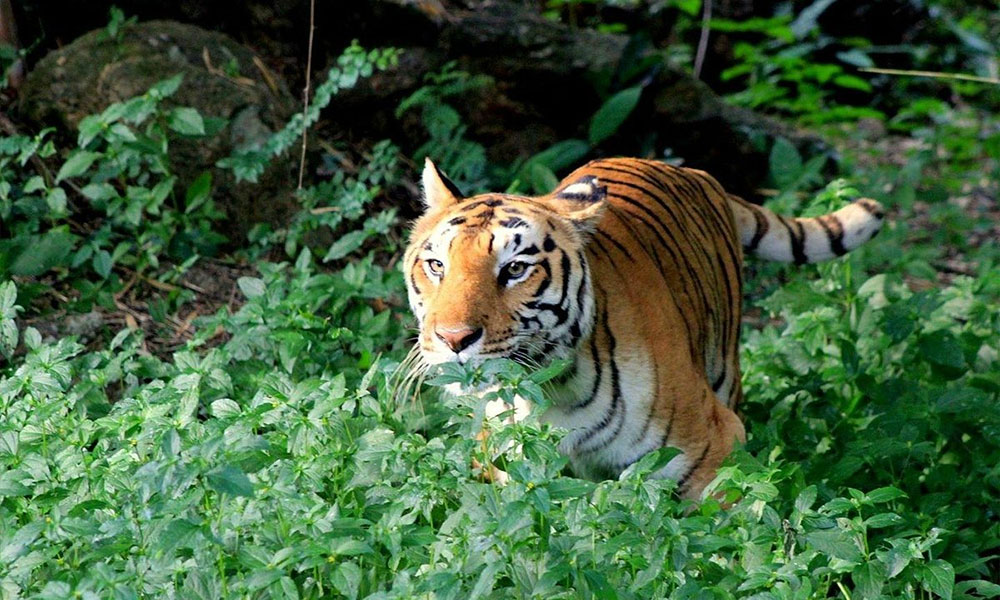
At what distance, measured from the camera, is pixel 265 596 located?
9.39 ft

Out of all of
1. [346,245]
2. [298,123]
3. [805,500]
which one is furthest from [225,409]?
[298,123]

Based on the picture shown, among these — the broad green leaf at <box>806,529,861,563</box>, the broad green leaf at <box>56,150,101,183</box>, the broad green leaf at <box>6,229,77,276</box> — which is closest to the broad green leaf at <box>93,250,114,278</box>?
the broad green leaf at <box>6,229,77,276</box>

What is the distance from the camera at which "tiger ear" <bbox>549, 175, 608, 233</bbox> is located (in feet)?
12.7

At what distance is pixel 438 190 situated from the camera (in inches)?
162

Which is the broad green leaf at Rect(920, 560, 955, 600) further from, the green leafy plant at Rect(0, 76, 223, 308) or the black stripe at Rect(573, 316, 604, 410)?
the green leafy plant at Rect(0, 76, 223, 308)

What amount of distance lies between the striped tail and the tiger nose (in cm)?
185

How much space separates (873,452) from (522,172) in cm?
304

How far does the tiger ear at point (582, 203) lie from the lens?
12.7 feet

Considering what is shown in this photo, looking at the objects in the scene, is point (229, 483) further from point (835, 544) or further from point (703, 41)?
point (703, 41)

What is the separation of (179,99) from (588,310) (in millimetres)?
2734

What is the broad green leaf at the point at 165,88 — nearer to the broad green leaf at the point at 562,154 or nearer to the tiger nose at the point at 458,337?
the broad green leaf at the point at 562,154

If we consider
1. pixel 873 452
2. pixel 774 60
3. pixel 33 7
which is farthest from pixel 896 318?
pixel 774 60

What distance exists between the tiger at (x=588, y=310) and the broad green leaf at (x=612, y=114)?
8.91 feet

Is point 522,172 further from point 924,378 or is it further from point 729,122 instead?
point 924,378
